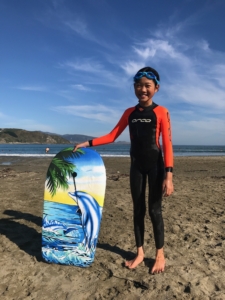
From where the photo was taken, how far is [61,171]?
10.6 ft

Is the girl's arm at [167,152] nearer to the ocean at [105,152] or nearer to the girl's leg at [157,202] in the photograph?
the girl's leg at [157,202]

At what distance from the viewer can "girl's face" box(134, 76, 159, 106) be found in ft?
9.30

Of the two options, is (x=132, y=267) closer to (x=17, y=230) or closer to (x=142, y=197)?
(x=142, y=197)

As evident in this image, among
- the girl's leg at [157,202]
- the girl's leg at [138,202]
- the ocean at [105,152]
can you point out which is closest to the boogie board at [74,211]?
the girl's leg at [138,202]

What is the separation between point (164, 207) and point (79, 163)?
3051 millimetres

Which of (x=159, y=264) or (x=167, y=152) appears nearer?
(x=167, y=152)

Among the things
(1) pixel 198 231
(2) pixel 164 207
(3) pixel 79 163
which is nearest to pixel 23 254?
(3) pixel 79 163

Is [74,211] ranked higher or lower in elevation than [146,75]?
lower

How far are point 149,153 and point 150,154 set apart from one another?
17 mm

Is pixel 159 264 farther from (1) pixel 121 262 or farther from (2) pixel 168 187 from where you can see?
(2) pixel 168 187

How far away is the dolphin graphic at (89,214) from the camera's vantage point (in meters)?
3.07

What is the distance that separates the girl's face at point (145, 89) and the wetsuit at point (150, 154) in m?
0.10

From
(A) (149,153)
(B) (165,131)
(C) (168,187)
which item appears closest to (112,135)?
(A) (149,153)

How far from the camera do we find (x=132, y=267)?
9.68ft
